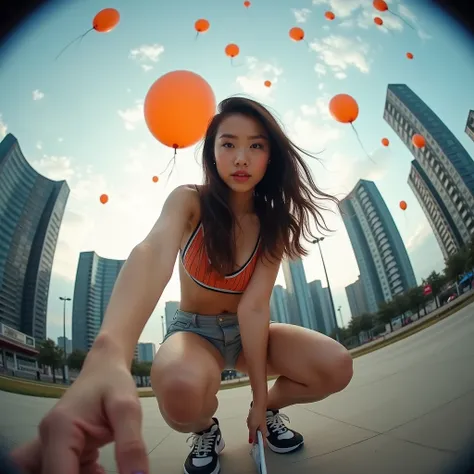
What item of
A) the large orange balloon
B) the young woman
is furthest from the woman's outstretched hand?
the large orange balloon

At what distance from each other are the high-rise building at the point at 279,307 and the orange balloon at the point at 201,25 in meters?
0.96

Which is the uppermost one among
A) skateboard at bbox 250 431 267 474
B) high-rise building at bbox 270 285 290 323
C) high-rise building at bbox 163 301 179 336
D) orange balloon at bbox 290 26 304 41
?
orange balloon at bbox 290 26 304 41

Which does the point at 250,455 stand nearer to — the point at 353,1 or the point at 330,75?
the point at 330,75

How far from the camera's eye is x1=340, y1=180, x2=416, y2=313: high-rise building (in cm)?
112

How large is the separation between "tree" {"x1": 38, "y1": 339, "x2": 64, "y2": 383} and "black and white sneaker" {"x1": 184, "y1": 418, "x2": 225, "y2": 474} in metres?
0.41

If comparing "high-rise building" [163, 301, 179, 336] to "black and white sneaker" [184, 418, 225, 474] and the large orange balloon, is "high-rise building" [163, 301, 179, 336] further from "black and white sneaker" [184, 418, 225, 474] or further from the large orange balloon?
the large orange balloon

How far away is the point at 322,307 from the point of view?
1224 mm

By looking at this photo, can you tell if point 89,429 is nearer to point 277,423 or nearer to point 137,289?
point 137,289

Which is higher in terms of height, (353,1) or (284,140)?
(353,1)

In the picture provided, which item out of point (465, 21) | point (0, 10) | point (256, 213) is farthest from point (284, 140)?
point (0, 10)

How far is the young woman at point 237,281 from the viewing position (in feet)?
2.23

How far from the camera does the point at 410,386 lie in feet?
2.90

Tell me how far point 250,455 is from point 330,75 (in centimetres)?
125

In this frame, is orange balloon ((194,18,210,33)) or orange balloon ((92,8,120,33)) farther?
orange balloon ((194,18,210,33))
